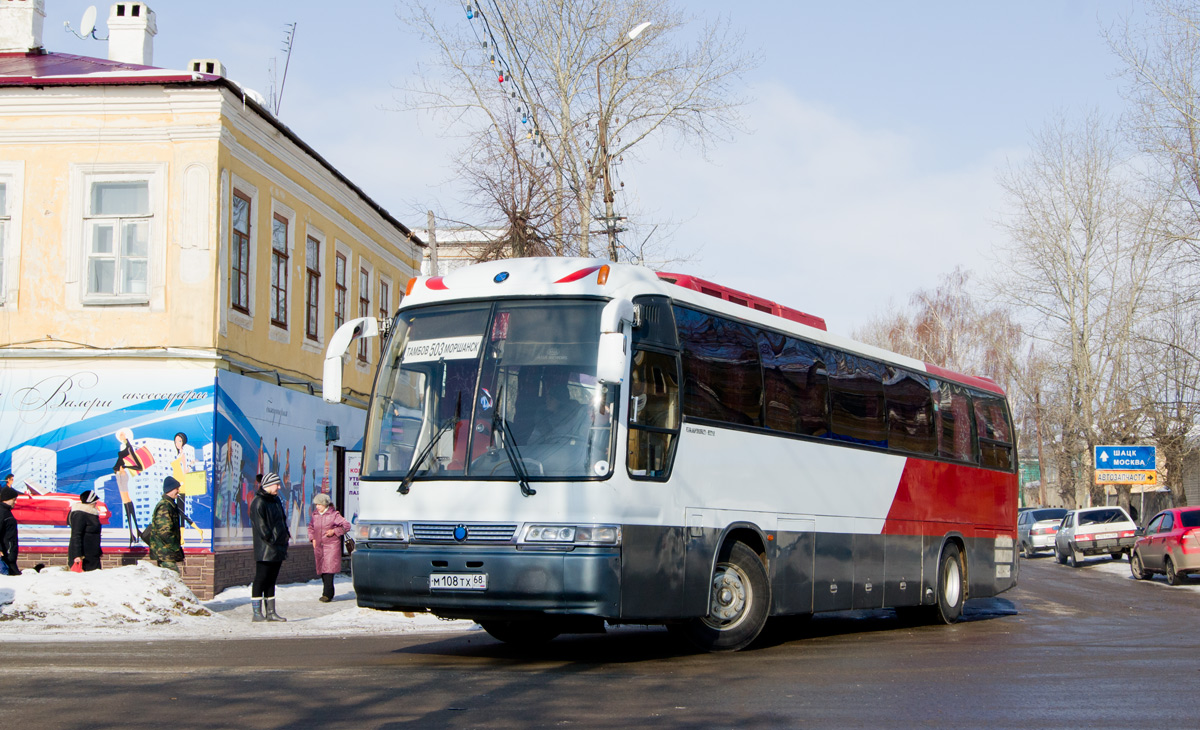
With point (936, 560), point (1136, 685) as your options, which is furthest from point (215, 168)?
point (1136, 685)

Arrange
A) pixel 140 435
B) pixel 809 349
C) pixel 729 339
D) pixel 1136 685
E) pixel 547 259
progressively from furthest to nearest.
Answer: pixel 140 435, pixel 809 349, pixel 729 339, pixel 547 259, pixel 1136 685

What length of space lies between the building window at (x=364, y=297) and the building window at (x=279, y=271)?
16.1 feet

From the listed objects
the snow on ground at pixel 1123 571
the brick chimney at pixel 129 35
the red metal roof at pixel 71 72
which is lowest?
the snow on ground at pixel 1123 571

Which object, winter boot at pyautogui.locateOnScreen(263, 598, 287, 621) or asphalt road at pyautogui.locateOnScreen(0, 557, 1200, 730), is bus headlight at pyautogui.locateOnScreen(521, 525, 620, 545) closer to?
asphalt road at pyautogui.locateOnScreen(0, 557, 1200, 730)

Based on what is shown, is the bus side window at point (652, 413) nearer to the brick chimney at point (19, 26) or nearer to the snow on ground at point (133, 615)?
the snow on ground at point (133, 615)

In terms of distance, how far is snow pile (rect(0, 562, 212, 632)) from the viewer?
14617mm

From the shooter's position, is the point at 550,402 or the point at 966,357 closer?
the point at 550,402

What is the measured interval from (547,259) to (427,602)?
3011 millimetres

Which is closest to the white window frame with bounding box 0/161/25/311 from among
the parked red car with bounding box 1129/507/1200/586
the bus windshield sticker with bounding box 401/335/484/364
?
the bus windshield sticker with bounding box 401/335/484/364

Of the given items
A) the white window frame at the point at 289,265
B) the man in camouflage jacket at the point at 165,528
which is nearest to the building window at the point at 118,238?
the white window frame at the point at 289,265

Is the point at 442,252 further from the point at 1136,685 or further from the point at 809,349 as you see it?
the point at 1136,685

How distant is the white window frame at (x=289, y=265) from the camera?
883 inches

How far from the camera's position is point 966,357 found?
224 feet

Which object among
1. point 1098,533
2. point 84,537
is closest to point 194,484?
point 84,537
